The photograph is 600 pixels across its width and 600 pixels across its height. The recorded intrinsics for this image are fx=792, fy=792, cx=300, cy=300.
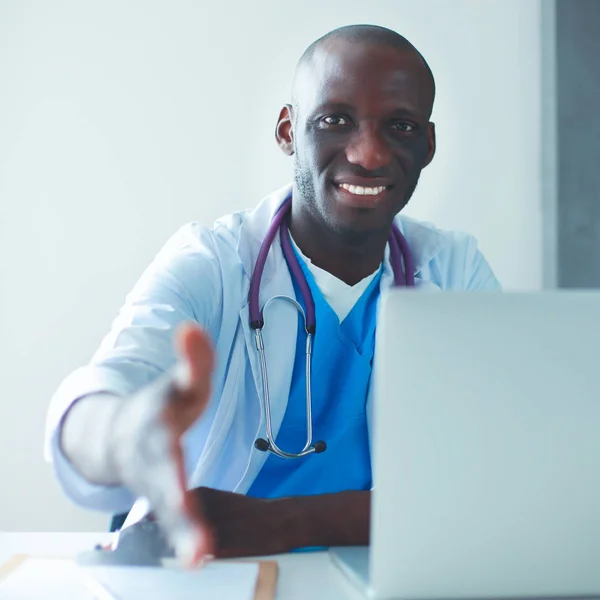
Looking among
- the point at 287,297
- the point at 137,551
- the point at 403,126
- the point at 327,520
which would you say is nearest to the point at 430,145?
the point at 403,126

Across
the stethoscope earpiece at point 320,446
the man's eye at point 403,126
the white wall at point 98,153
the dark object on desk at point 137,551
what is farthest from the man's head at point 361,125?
the white wall at point 98,153

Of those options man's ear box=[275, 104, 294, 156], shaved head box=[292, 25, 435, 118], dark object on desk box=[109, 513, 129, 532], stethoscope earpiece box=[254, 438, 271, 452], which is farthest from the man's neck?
dark object on desk box=[109, 513, 129, 532]

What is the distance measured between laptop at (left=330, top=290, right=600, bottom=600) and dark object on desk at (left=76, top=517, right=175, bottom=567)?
0.23 metres

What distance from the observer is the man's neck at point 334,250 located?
1296 millimetres

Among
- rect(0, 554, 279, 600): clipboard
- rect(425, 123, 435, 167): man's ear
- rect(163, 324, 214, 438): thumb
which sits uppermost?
rect(425, 123, 435, 167): man's ear

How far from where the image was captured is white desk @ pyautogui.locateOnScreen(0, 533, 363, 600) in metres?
0.65

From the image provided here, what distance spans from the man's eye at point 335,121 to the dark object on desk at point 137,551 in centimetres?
70

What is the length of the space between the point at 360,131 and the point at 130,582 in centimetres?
77

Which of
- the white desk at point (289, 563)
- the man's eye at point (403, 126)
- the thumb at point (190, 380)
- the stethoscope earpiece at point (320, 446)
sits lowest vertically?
the stethoscope earpiece at point (320, 446)

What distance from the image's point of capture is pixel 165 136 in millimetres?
2062

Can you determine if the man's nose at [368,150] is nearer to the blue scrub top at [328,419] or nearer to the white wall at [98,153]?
the blue scrub top at [328,419]

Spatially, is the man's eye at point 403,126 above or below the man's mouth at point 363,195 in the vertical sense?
above

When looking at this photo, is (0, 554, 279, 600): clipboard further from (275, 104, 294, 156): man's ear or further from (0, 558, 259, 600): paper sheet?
(275, 104, 294, 156): man's ear

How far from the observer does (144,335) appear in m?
0.93
